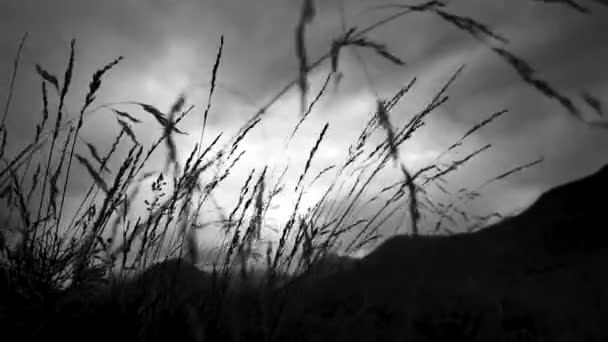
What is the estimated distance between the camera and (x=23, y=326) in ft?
3.81

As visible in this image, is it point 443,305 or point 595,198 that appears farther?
point 595,198

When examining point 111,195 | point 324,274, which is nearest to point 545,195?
point 324,274

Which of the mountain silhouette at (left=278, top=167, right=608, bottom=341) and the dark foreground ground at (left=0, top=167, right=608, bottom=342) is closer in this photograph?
the dark foreground ground at (left=0, top=167, right=608, bottom=342)

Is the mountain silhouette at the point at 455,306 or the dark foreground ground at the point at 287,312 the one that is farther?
the mountain silhouette at the point at 455,306

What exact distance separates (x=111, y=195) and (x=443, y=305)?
2755mm

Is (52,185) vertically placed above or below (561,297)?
above

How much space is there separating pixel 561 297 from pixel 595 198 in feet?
51.3

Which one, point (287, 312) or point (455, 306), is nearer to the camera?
point (287, 312)

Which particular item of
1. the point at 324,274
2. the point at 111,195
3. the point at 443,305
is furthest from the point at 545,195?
the point at 111,195

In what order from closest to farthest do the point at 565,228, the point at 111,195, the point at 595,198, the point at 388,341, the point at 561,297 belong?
the point at 111,195 < the point at 388,341 < the point at 561,297 < the point at 565,228 < the point at 595,198

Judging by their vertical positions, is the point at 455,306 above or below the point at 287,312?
below

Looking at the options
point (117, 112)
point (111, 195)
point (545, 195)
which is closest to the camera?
point (111, 195)

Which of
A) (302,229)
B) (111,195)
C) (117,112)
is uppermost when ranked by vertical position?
(117,112)

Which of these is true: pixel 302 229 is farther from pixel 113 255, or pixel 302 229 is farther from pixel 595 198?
pixel 595 198
